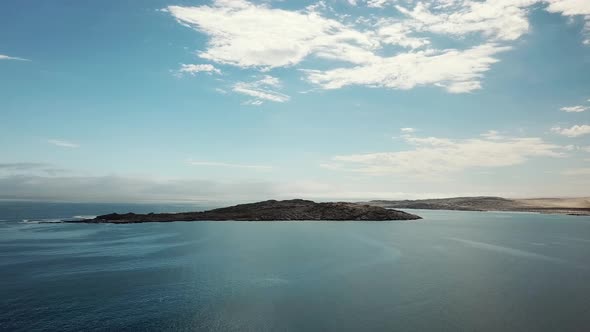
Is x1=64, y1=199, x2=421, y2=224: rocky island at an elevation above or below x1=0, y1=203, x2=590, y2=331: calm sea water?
above

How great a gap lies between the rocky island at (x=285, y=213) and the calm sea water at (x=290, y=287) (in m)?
59.4

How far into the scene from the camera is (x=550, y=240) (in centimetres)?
7612

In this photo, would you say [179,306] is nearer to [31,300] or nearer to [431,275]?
[31,300]

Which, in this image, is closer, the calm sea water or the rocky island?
the calm sea water

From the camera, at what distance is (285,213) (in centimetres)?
12950

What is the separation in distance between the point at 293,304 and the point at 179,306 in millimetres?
8706

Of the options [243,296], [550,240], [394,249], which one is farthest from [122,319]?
[550,240]

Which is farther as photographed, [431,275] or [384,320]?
[431,275]

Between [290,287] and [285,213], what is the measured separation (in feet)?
315

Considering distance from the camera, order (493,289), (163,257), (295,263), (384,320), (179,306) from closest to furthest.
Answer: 1. (384,320)
2. (179,306)
3. (493,289)
4. (295,263)
5. (163,257)

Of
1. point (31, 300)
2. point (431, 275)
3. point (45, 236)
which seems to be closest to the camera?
point (31, 300)

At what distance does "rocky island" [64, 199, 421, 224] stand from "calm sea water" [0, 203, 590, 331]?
59.4 metres

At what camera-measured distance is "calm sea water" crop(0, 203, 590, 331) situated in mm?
24391

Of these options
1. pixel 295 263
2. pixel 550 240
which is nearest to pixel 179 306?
pixel 295 263
